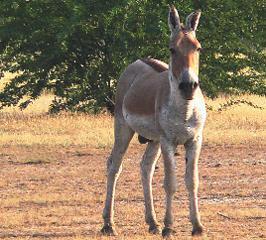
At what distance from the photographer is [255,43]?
25.7m

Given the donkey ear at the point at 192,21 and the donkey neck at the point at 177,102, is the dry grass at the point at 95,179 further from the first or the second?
the donkey ear at the point at 192,21

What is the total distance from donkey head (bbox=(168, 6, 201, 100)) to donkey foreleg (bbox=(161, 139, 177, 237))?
727 millimetres

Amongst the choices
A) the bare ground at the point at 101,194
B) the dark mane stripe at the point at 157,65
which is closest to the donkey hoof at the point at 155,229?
the bare ground at the point at 101,194

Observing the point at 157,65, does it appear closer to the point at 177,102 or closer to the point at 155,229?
the point at 177,102

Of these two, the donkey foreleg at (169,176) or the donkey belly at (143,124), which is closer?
the donkey foreleg at (169,176)

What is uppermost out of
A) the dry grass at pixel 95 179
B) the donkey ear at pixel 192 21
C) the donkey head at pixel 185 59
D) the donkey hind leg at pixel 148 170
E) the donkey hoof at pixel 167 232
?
the donkey ear at pixel 192 21

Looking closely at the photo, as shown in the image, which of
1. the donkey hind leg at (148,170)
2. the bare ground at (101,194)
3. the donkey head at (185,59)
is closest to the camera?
the donkey head at (185,59)

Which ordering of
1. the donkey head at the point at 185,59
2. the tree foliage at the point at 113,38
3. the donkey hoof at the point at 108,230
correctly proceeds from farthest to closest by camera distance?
the tree foliage at the point at 113,38
the donkey hoof at the point at 108,230
the donkey head at the point at 185,59

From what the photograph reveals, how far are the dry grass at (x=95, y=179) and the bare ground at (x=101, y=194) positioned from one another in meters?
0.01

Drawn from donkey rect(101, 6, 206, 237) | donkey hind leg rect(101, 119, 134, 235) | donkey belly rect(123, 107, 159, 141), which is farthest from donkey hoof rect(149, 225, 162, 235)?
donkey belly rect(123, 107, 159, 141)

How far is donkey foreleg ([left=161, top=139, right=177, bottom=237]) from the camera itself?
1083 centimetres

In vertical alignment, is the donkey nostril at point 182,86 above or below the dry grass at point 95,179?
above

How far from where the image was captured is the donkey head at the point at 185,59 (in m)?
10.1

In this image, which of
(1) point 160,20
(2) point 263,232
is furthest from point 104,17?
(2) point 263,232
